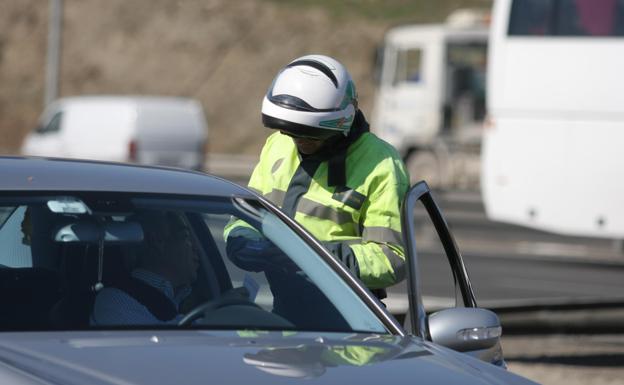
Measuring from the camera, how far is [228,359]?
3561 mm

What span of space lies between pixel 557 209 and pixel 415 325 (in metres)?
12.4

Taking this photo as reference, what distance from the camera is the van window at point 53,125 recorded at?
98.7 ft

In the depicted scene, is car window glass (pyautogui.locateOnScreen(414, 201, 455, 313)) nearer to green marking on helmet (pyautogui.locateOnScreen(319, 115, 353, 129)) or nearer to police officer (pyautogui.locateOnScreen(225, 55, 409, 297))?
police officer (pyautogui.locateOnScreen(225, 55, 409, 297))

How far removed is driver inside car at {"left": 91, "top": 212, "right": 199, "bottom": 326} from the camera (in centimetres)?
402

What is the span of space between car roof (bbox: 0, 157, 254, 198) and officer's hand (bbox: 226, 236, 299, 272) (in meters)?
0.18

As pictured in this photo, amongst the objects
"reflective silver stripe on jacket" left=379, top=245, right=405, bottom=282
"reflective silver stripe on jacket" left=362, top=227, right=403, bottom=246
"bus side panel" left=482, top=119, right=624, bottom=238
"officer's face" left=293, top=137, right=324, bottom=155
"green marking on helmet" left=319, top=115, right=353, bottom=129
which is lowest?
"bus side panel" left=482, top=119, right=624, bottom=238

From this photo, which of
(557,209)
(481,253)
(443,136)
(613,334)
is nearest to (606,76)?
(557,209)

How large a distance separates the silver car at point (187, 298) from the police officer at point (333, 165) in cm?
34

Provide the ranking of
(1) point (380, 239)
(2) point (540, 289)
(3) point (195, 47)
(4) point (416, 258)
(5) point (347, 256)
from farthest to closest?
1. (3) point (195, 47)
2. (2) point (540, 289)
3. (1) point (380, 239)
4. (5) point (347, 256)
5. (4) point (416, 258)

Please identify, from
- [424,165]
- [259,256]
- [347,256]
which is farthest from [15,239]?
[424,165]

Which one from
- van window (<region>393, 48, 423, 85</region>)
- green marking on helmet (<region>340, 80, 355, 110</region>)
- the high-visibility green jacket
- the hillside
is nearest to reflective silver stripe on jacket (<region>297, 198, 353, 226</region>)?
the high-visibility green jacket

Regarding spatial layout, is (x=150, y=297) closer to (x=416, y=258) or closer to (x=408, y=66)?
(x=416, y=258)

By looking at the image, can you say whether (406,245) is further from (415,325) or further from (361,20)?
(361,20)

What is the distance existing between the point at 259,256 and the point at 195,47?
53200 millimetres
